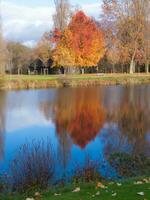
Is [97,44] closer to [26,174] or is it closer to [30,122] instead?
[30,122]

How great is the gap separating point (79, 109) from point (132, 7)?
3827cm

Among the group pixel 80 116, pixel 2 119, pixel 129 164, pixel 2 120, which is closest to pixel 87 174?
pixel 129 164

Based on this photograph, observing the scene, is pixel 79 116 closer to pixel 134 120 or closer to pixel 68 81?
pixel 134 120

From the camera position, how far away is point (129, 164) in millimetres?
15539

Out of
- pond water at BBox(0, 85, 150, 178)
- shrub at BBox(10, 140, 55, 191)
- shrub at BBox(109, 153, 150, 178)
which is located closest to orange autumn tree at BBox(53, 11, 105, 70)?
pond water at BBox(0, 85, 150, 178)

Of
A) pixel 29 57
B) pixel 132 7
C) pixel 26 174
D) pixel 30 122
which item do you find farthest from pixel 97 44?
pixel 26 174

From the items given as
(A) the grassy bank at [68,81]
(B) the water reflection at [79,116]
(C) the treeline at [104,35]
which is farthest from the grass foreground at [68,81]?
(B) the water reflection at [79,116]

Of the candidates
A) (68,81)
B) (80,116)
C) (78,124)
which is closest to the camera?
(78,124)

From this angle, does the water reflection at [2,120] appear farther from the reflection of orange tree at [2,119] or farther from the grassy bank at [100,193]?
the grassy bank at [100,193]

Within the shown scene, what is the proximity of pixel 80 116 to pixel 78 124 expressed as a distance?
351 centimetres

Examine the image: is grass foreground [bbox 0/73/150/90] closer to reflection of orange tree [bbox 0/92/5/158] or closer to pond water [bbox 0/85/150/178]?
reflection of orange tree [bbox 0/92/5/158]

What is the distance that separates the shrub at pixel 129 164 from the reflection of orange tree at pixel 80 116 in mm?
3469

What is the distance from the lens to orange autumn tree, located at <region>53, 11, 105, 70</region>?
65.6 meters

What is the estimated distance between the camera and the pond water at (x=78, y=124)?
18464 mm
